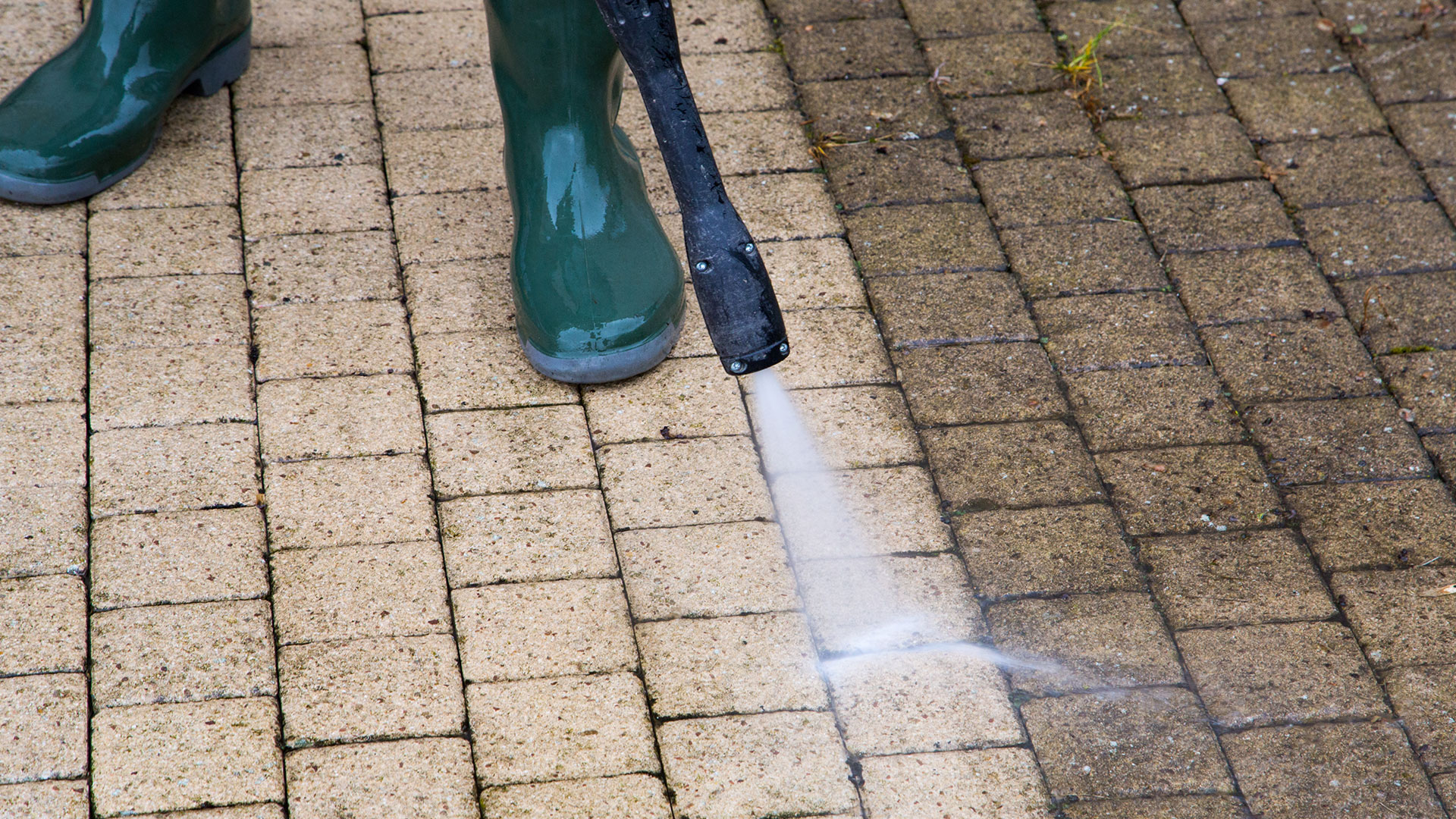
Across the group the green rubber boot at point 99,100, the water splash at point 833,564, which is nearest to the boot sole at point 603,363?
the water splash at point 833,564

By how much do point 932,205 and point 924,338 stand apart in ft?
1.42

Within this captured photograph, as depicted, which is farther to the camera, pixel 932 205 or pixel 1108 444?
pixel 932 205

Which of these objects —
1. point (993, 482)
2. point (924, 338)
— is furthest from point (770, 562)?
point (924, 338)

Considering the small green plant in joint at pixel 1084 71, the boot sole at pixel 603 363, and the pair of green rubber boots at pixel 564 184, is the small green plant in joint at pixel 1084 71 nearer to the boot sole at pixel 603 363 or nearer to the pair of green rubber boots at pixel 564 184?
the pair of green rubber boots at pixel 564 184

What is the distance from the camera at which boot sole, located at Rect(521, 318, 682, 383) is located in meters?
2.55

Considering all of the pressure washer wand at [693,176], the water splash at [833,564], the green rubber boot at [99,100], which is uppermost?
the pressure washer wand at [693,176]

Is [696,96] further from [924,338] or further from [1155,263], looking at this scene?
[1155,263]

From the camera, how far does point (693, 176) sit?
201cm

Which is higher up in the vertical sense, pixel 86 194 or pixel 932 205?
pixel 86 194

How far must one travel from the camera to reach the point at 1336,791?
2.01m

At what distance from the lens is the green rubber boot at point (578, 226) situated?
8.30 feet

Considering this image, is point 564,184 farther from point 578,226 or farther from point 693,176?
point 693,176

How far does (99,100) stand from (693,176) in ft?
5.15

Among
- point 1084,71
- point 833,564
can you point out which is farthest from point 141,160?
point 1084,71
